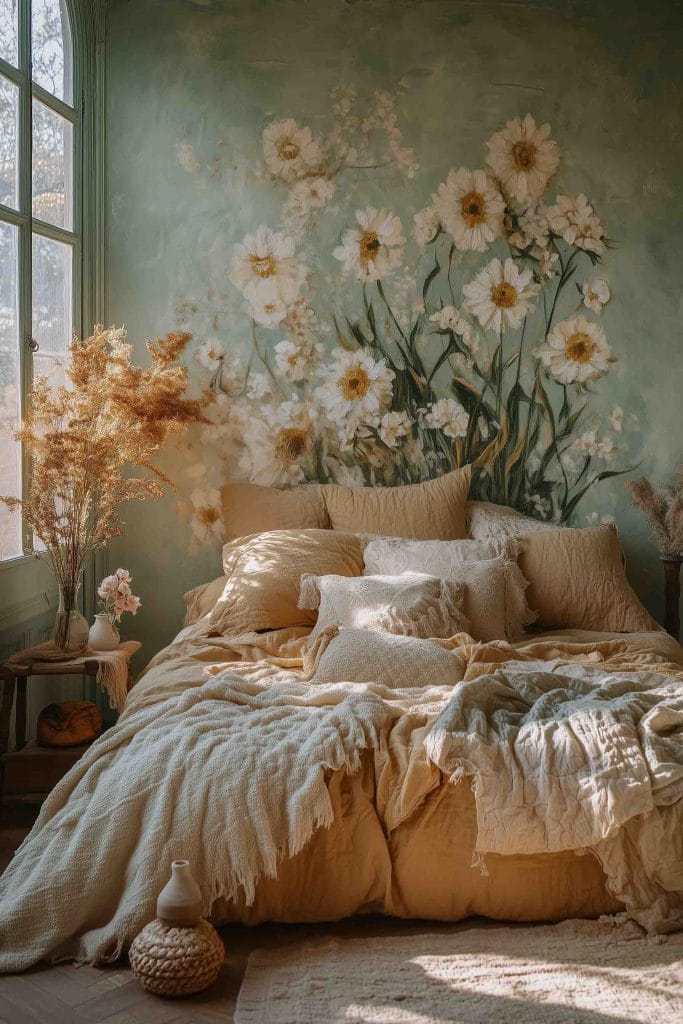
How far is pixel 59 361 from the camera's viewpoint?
4.16 metres

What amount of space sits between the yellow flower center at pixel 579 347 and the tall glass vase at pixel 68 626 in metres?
2.40

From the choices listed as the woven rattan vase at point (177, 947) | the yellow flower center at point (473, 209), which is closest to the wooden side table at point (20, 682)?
the woven rattan vase at point (177, 947)

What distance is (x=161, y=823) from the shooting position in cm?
241

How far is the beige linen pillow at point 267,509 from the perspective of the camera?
429 cm

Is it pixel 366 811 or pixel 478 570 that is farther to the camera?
pixel 478 570

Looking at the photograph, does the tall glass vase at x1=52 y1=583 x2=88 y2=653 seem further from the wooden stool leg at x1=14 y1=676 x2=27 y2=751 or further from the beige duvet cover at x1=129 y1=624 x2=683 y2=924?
the beige duvet cover at x1=129 y1=624 x2=683 y2=924

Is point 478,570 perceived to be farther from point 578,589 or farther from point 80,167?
point 80,167

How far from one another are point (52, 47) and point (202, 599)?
234cm

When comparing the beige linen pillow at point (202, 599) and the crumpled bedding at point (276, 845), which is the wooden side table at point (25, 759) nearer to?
the beige linen pillow at point (202, 599)

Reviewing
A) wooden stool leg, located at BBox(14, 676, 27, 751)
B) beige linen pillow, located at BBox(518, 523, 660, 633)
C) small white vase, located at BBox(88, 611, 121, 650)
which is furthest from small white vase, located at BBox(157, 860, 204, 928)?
beige linen pillow, located at BBox(518, 523, 660, 633)

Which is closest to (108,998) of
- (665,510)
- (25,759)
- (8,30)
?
(25,759)

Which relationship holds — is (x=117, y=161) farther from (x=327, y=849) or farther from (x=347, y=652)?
(x=327, y=849)

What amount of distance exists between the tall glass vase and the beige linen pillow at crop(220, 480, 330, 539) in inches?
32.8

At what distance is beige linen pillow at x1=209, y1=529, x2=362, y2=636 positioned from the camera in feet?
12.2
